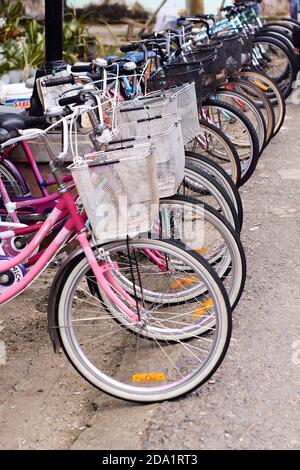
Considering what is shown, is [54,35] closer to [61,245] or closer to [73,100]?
[73,100]

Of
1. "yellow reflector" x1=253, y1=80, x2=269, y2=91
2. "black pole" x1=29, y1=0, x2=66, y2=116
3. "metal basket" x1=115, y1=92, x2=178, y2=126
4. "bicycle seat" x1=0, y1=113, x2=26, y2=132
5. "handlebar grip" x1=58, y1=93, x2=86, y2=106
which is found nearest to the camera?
"handlebar grip" x1=58, y1=93, x2=86, y2=106

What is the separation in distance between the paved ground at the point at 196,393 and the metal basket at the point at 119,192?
871 millimetres

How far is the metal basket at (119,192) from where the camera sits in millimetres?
3658

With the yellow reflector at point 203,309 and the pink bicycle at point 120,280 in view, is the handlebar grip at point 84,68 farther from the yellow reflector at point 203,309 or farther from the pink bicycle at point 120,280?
the yellow reflector at point 203,309

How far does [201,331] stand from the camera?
14.3ft

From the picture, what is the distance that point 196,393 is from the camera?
3.96 m

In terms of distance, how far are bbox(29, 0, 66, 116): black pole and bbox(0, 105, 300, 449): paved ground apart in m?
1.29

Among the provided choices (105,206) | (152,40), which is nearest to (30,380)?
(105,206)

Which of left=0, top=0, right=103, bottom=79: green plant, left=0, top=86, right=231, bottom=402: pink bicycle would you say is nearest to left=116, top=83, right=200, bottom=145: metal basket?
left=0, top=86, right=231, bottom=402: pink bicycle

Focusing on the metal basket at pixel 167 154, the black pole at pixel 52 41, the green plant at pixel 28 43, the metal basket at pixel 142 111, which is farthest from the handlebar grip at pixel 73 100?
the green plant at pixel 28 43

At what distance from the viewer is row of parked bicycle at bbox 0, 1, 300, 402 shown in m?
3.77

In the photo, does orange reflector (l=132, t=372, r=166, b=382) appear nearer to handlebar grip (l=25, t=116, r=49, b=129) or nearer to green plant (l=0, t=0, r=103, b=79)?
handlebar grip (l=25, t=116, r=49, b=129)

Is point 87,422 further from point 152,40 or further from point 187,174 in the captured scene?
point 152,40

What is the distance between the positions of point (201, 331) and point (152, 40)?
102 inches
